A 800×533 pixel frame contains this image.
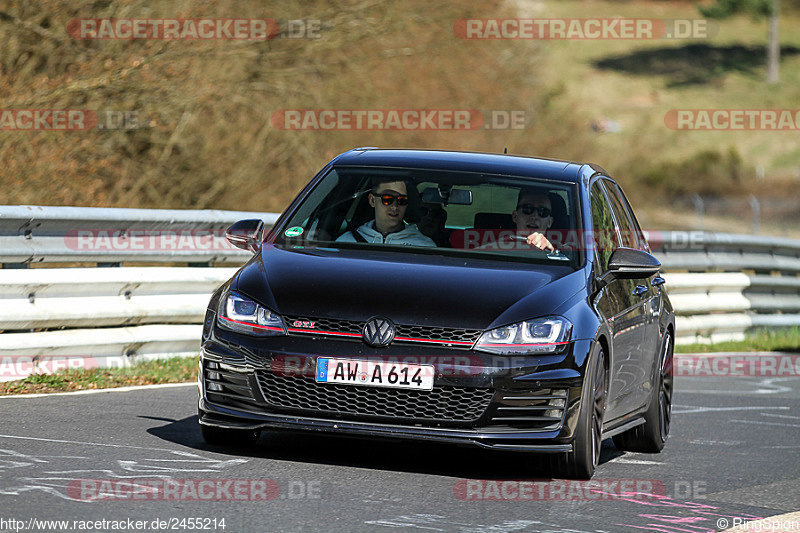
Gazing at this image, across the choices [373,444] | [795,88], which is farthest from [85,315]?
[795,88]

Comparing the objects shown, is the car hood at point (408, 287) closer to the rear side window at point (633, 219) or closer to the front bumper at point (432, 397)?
the front bumper at point (432, 397)

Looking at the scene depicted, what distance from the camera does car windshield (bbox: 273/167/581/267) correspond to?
7695 millimetres

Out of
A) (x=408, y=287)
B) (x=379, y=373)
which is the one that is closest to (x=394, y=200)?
(x=408, y=287)

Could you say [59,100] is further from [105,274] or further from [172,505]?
[172,505]

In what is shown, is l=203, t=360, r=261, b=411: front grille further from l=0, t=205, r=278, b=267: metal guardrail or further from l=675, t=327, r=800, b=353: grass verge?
l=675, t=327, r=800, b=353: grass verge

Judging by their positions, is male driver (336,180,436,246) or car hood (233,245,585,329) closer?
car hood (233,245,585,329)

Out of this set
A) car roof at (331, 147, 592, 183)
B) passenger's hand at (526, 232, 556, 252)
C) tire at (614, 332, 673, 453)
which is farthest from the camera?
tire at (614, 332, 673, 453)

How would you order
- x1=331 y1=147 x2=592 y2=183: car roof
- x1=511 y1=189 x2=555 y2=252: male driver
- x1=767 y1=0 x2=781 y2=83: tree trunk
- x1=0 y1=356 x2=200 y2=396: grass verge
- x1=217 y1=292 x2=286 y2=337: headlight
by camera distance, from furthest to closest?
x1=767 y1=0 x2=781 y2=83: tree trunk
x1=0 y1=356 x2=200 y2=396: grass verge
x1=331 y1=147 x2=592 y2=183: car roof
x1=511 y1=189 x2=555 y2=252: male driver
x1=217 y1=292 x2=286 y2=337: headlight

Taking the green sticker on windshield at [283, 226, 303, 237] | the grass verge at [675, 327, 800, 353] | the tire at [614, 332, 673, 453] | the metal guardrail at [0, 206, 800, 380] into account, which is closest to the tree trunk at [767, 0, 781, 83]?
the grass verge at [675, 327, 800, 353]

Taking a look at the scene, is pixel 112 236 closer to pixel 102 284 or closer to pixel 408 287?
pixel 102 284

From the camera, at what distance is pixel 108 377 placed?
9797 mm

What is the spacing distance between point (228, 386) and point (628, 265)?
87.9 inches

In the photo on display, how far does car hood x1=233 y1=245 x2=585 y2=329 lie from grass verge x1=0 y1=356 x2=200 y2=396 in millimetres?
2437

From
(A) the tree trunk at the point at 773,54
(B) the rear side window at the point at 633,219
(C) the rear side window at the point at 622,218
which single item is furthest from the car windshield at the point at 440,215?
(A) the tree trunk at the point at 773,54
